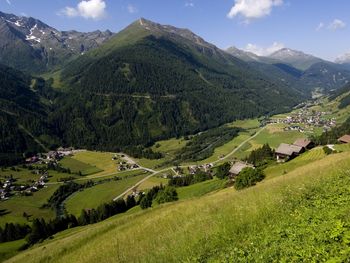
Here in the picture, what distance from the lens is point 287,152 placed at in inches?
4449

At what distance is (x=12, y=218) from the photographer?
181 m

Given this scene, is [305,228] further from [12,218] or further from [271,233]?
[12,218]

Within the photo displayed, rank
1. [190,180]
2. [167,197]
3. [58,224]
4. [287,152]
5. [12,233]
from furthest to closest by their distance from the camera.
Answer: [190,180]
[12,233]
[58,224]
[287,152]
[167,197]

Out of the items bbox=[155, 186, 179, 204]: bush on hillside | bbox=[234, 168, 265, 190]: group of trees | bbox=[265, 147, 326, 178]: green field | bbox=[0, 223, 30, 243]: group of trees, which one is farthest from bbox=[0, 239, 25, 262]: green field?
bbox=[265, 147, 326, 178]: green field

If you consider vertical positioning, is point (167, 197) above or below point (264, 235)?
below

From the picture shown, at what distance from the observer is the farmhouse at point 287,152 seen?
112213 millimetres

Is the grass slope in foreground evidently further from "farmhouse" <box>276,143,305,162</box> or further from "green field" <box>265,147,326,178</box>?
"farmhouse" <box>276,143,305,162</box>

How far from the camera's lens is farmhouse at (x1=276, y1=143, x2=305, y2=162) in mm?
112213

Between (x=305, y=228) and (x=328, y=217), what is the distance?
1369 mm

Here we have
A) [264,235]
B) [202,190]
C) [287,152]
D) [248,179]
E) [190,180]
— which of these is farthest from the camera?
[190,180]

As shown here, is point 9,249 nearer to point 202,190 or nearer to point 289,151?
point 202,190

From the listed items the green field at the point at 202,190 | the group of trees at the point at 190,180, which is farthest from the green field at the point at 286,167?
the group of trees at the point at 190,180

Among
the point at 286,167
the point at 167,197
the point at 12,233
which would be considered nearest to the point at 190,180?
the point at 167,197

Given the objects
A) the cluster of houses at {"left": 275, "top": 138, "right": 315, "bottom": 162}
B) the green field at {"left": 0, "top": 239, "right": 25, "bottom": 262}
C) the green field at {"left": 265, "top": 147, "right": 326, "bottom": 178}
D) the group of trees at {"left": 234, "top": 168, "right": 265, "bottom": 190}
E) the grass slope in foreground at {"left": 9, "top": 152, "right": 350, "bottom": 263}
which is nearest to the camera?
the grass slope in foreground at {"left": 9, "top": 152, "right": 350, "bottom": 263}
